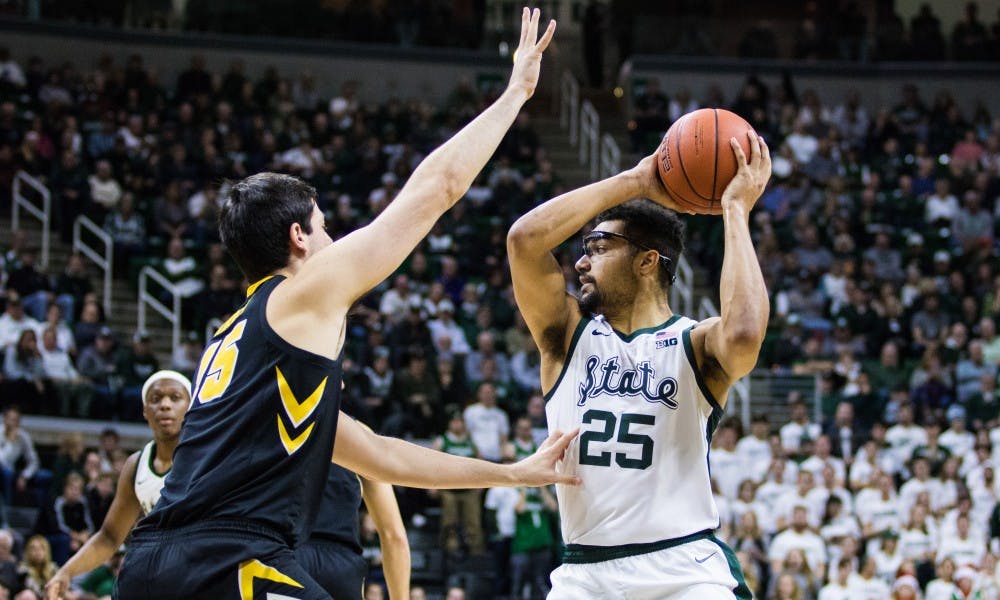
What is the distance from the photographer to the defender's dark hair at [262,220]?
12.4 ft

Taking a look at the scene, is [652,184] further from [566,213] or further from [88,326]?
[88,326]

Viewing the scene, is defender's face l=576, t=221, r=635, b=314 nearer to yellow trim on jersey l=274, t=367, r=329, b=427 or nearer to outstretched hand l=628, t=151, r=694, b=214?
outstretched hand l=628, t=151, r=694, b=214

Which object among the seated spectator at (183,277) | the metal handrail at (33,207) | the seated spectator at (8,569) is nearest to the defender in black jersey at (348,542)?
the seated spectator at (8,569)

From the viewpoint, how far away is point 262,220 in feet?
12.4

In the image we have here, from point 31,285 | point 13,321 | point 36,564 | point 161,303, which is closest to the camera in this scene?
point 36,564

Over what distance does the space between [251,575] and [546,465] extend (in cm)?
126

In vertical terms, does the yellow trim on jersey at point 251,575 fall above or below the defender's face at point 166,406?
above

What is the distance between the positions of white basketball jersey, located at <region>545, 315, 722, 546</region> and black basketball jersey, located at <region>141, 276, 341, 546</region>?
53.9 inches

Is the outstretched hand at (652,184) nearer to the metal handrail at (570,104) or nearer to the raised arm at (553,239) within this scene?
the raised arm at (553,239)

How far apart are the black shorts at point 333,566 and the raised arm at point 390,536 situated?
14 centimetres

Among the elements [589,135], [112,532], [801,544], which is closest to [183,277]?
[801,544]

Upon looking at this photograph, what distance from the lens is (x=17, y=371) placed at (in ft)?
47.9

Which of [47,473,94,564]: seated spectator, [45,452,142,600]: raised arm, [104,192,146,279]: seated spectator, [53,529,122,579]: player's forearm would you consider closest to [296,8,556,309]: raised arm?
[45,452,142,600]: raised arm

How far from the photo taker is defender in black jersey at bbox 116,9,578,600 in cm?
349
